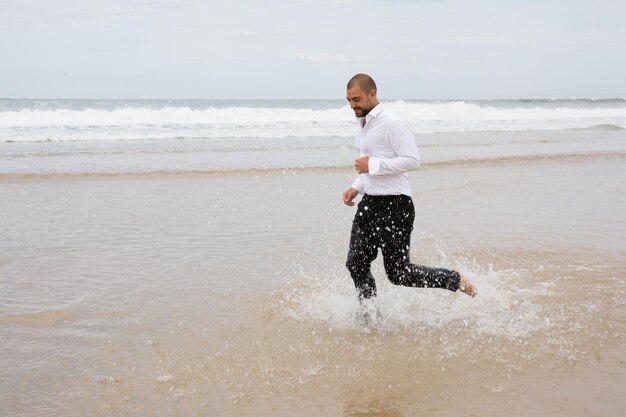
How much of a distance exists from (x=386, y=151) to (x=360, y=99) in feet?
1.35

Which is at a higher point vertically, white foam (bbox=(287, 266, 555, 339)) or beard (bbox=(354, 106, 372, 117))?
beard (bbox=(354, 106, 372, 117))

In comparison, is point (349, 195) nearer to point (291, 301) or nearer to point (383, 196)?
point (383, 196)

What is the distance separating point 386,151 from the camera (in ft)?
14.4

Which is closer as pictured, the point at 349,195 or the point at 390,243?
A: the point at 390,243

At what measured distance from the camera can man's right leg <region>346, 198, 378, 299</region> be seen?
456 cm

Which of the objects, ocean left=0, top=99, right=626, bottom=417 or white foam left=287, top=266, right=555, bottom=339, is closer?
ocean left=0, top=99, right=626, bottom=417

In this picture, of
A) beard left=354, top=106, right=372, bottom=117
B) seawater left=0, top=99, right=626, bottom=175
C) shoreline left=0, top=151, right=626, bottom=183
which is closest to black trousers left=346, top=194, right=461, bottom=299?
beard left=354, top=106, right=372, bottom=117

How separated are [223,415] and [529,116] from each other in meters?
41.1

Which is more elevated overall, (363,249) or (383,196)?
(383,196)

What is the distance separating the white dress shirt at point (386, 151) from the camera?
13.9 ft

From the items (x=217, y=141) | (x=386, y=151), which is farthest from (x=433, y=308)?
(x=217, y=141)
